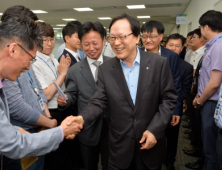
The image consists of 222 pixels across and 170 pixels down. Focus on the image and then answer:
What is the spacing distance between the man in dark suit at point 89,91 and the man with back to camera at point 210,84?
3.81 feet

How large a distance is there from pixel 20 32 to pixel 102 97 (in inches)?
30.1

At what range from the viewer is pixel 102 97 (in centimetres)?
156

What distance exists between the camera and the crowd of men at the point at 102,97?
1.09m

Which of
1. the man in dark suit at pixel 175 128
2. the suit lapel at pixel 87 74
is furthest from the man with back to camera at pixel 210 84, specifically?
the suit lapel at pixel 87 74

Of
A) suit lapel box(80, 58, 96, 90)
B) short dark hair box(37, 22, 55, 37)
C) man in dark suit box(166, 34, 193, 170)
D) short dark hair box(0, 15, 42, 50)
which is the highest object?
short dark hair box(37, 22, 55, 37)

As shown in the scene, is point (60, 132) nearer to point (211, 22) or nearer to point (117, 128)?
point (117, 128)

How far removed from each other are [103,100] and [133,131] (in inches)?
Answer: 13.8

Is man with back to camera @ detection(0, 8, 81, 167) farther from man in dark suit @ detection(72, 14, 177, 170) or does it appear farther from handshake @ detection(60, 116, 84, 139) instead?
man in dark suit @ detection(72, 14, 177, 170)

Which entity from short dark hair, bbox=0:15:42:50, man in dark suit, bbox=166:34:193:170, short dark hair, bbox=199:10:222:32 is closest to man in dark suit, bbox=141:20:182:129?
man in dark suit, bbox=166:34:193:170

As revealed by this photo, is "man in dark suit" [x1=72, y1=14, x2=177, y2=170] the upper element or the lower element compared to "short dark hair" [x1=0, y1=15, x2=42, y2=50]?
lower

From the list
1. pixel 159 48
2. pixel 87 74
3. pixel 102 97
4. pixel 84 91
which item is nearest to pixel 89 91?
pixel 84 91

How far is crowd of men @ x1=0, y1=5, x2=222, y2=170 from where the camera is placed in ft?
3.59

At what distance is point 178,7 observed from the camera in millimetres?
8977

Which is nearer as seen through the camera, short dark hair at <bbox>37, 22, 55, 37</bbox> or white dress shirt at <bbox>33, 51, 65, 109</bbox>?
white dress shirt at <bbox>33, 51, 65, 109</bbox>
